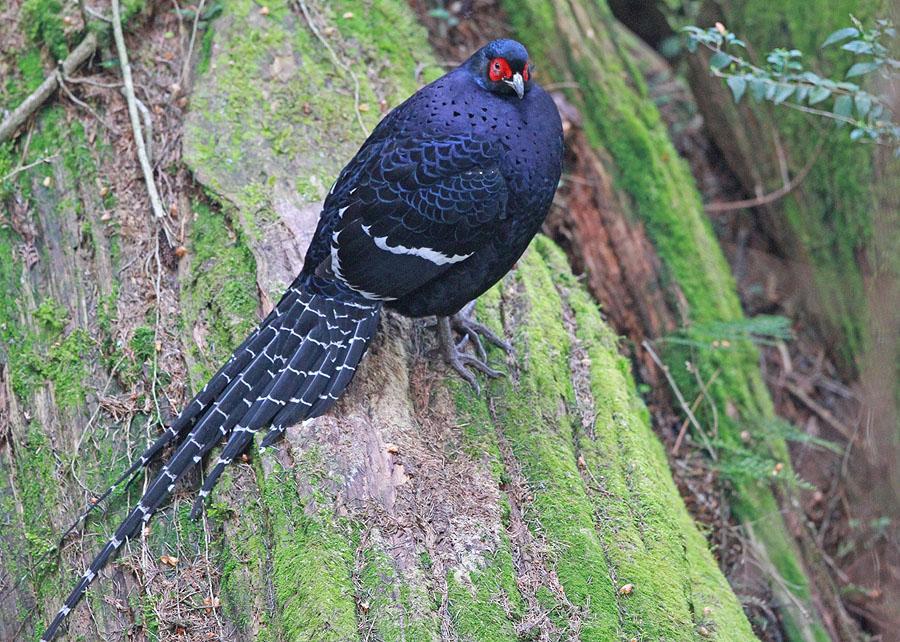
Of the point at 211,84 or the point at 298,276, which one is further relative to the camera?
the point at 211,84

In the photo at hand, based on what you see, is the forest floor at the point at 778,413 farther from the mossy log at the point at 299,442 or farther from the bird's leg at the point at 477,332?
the bird's leg at the point at 477,332

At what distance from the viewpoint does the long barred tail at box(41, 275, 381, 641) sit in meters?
3.52

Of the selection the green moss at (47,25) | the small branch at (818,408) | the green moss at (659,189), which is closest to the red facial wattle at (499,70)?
the green moss at (659,189)

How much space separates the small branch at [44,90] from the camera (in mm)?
4797

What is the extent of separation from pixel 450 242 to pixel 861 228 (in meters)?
3.85

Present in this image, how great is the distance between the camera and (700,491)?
4.94 m

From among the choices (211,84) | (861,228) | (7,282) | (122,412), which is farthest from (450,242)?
(861,228)

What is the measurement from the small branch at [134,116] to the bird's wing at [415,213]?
123cm

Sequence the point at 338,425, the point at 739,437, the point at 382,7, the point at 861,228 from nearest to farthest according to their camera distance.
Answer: the point at 338,425, the point at 739,437, the point at 382,7, the point at 861,228

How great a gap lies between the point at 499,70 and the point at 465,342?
4.29 feet

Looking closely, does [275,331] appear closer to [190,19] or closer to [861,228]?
[190,19]

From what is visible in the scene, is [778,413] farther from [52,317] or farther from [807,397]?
[52,317]

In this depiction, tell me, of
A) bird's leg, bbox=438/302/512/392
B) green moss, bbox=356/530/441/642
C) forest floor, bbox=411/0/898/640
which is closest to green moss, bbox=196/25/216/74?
forest floor, bbox=411/0/898/640

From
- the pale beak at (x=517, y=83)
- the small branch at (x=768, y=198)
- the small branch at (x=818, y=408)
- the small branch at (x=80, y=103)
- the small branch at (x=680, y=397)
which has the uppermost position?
the pale beak at (x=517, y=83)
